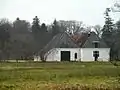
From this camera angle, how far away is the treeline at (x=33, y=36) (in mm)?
80000

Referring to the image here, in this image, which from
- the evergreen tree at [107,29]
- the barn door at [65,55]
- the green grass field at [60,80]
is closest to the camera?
the green grass field at [60,80]

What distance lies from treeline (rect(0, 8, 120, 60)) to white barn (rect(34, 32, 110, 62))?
3.10 meters

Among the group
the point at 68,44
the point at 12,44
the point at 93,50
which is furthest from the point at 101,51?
the point at 12,44

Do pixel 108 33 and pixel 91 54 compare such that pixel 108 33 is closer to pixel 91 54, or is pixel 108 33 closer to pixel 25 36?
pixel 91 54


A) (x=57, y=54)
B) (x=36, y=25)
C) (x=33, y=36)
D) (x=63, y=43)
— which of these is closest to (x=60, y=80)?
(x=57, y=54)

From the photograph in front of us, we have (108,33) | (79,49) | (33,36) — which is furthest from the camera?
(33,36)

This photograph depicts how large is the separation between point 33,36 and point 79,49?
839 inches

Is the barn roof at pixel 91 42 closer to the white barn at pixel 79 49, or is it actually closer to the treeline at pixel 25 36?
the white barn at pixel 79 49

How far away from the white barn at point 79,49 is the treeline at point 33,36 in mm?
3100

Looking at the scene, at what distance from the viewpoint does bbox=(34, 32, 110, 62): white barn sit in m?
75.4

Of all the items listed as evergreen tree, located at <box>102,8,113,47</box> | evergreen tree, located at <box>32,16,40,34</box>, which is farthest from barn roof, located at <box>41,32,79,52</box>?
evergreen tree, located at <box>32,16,40,34</box>

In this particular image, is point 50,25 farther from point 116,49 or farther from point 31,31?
point 116,49

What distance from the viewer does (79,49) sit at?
77188mm

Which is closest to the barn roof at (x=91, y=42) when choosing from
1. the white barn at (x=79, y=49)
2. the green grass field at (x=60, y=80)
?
the white barn at (x=79, y=49)
